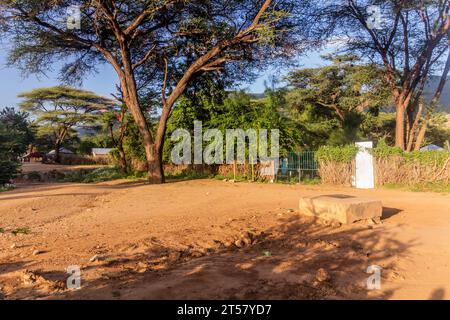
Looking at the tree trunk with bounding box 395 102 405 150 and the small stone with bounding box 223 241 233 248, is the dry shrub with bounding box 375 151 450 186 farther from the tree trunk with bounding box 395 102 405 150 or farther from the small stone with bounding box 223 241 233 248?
the small stone with bounding box 223 241 233 248

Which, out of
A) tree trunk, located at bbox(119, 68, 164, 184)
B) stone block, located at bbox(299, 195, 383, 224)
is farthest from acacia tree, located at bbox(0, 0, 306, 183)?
stone block, located at bbox(299, 195, 383, 224)

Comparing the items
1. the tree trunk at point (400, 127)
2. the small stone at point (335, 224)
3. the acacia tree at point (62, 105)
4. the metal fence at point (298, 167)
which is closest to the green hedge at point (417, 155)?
the metal fence at point (298, 167)

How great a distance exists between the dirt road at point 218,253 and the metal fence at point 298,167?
6.86 meters

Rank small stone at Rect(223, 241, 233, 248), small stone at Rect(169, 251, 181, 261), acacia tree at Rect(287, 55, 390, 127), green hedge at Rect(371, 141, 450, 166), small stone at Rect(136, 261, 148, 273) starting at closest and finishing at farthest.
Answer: small stone at Rect(136, 261, 148, 273) < small stone at Rect(169, 251, 181, 261) < small stone at Rect(223, 241, 233, 248) < green hedge at Rect(371, 141, 450, 166) < acacia tree at Rect(287, 55, 390, 127)

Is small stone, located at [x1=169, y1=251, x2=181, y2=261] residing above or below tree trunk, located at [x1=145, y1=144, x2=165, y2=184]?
below

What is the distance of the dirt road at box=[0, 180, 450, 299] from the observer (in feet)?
11.4

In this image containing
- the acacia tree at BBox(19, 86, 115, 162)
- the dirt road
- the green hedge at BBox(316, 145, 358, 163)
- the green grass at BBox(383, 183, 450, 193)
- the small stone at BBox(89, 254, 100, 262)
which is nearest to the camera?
the dirt road

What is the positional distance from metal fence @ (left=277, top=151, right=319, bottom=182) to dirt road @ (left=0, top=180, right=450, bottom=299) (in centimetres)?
686

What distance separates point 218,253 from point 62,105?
118ft

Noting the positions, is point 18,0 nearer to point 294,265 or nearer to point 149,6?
point 149,6

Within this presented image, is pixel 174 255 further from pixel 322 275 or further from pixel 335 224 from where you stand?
pixel 335 224

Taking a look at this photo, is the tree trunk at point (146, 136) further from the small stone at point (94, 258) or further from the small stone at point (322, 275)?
the small stone at point (322, 275)

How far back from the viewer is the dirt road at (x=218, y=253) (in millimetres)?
3484

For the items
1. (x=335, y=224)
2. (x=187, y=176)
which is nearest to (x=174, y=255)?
(x=335, y=224)
